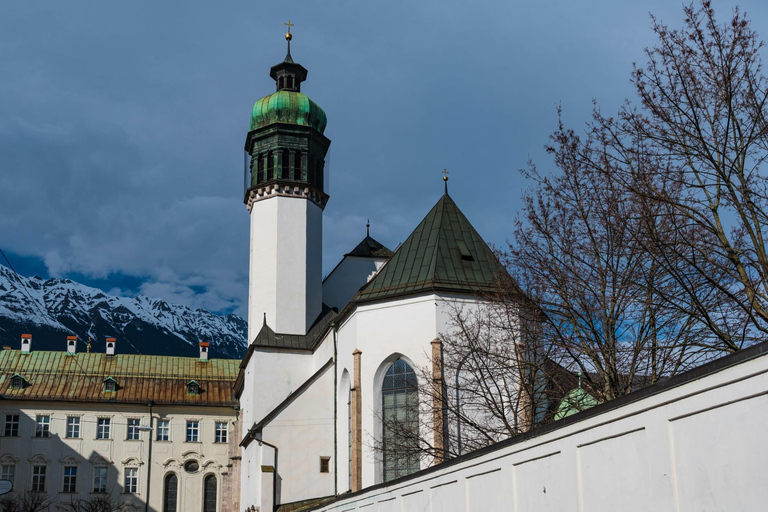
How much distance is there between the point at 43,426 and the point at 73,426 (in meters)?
1.81

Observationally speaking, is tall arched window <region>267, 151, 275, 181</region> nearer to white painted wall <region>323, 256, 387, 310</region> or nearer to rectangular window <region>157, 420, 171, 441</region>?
white painted wall <region>323, 256, 387, 310</region>

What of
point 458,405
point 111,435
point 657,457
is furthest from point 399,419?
point 111,435

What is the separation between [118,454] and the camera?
58.9 meters

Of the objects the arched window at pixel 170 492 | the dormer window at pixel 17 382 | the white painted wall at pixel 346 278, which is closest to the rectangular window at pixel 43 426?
the dormer window at pixel 17 382

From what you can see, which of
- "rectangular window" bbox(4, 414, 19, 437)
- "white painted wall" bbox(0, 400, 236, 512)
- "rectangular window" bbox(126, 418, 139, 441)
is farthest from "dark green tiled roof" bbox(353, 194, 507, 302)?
"rectangular window" bbox(4, 414, 19, 437)

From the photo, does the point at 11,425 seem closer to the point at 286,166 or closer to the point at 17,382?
the point at 17,382

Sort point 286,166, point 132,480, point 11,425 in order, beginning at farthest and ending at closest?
point 132,480
point 11,425
point 286,166

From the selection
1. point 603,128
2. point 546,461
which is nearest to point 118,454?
point 603,128

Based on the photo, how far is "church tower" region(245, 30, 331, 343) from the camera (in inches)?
1657

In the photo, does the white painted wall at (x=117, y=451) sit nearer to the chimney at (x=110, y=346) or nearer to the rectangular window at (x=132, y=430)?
the rectangular window at (x=132, y=430)

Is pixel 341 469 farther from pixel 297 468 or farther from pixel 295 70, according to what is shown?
pixel 295 70

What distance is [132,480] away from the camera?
2302 inches

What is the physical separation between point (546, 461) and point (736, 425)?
12.9 ft

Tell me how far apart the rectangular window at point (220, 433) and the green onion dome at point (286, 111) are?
24052mm
